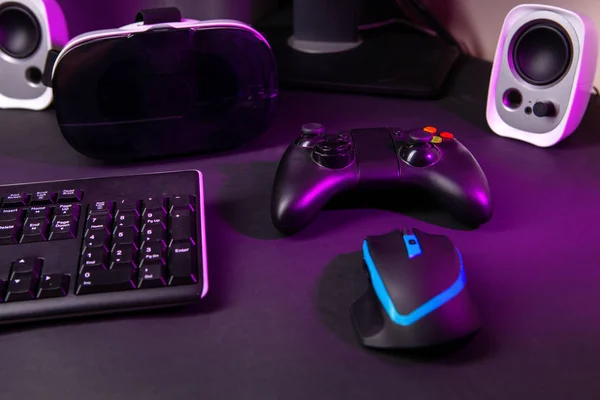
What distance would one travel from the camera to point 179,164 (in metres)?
0.56

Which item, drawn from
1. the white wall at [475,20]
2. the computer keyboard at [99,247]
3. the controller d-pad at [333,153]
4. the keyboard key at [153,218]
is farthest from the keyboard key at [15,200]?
the white wall at [475,20]

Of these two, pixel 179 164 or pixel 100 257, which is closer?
pixel 100 257

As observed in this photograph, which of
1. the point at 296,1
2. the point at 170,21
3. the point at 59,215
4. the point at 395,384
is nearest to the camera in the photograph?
the point at 395,384

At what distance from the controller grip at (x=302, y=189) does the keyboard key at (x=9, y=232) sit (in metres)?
0.20

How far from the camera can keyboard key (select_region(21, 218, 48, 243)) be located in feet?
1.33

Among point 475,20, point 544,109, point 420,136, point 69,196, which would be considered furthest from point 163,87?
point 475,20

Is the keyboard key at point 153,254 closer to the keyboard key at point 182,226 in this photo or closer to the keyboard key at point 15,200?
the keyboard key at point 182,226

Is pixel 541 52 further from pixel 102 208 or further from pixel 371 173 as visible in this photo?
pixel 102 208

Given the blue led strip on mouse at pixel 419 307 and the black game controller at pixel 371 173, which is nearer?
the blue led strip on mouse at pixel 419 307

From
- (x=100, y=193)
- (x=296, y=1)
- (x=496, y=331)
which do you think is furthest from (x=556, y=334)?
(x=296, y=1)

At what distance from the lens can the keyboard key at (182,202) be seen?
43cm

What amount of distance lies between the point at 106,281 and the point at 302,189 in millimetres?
167

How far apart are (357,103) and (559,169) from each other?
0.25 metres

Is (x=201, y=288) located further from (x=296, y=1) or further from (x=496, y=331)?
(x=296, y=1)
